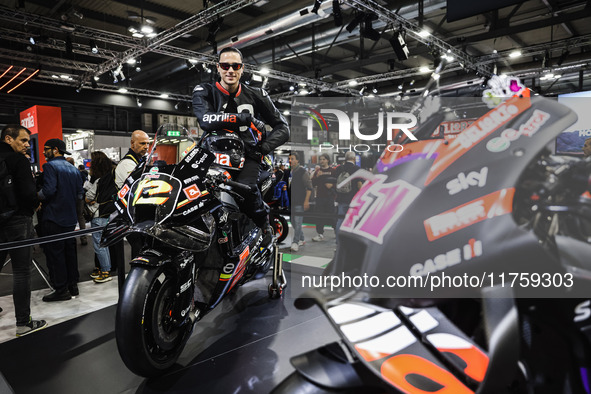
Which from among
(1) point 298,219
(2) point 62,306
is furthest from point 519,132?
(2) point 62,306

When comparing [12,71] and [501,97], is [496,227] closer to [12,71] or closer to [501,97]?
[501,97]

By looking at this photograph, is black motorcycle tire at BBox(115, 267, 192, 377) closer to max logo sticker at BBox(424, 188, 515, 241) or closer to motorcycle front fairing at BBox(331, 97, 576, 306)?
motorcycle front fairing at BBox(331, 97, 576, 306)

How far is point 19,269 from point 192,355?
180 centimetres

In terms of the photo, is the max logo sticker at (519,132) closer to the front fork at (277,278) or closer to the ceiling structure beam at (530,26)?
the front fork at (277,278)

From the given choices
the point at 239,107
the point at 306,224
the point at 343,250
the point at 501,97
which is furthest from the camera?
the point at 239,107

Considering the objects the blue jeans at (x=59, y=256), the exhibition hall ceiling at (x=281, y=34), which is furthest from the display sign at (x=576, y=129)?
the exhibition hall ceiling at (x=281, y=34)

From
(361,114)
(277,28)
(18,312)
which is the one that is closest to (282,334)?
(361,114)

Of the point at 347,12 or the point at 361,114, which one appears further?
the point at 347,12

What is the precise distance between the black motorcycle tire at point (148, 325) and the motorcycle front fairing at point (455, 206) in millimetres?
1325

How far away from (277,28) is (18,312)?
749 cm

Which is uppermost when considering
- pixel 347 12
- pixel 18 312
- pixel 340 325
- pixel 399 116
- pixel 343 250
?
pixel 347 12

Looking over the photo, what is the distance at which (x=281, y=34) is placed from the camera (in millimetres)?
10852

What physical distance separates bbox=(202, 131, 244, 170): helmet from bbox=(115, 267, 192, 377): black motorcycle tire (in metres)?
0.82

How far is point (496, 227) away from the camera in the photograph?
0.73 meters
